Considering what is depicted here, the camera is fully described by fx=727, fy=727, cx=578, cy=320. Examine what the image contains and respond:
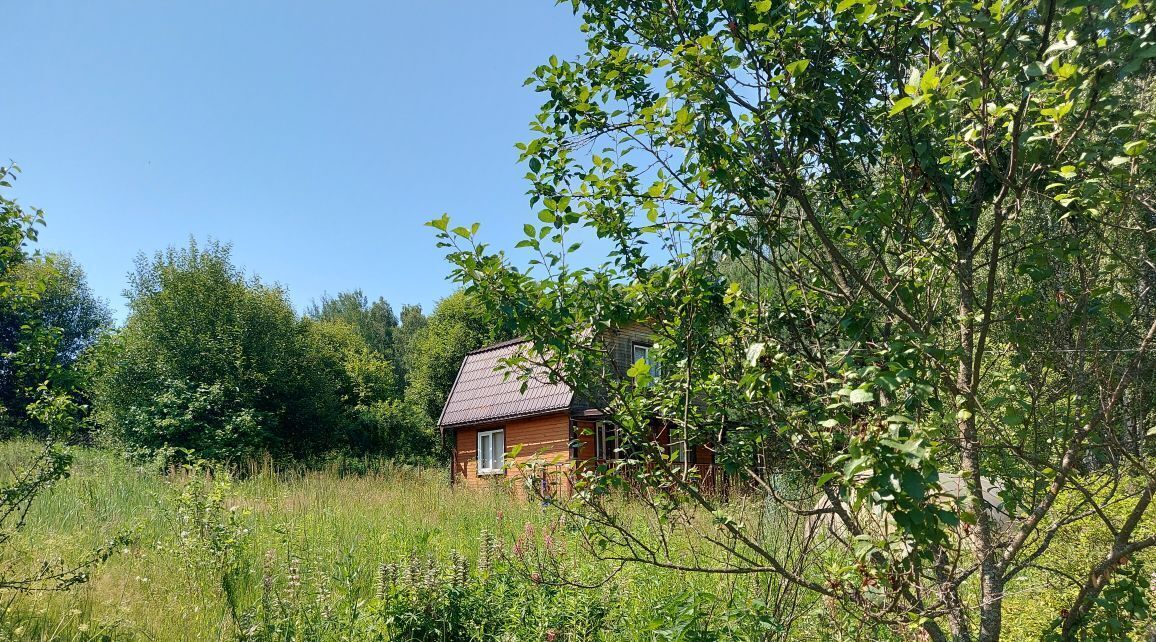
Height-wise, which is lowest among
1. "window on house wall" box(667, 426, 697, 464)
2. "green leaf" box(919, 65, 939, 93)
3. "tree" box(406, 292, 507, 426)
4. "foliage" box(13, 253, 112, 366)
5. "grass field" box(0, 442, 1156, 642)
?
"grass field" box(0, 442, 1156, 642)

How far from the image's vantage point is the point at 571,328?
302cm

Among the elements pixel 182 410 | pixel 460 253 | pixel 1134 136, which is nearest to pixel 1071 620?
pixel 1134 136

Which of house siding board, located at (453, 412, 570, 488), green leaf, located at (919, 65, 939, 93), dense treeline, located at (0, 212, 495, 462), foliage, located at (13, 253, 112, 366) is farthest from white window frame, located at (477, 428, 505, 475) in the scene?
foliage, located at (13, 253, 112, 366)

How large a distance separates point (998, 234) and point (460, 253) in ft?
5.68

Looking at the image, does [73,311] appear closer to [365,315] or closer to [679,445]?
[365,315]

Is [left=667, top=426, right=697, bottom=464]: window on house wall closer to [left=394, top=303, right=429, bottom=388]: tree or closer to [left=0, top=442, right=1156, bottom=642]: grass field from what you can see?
[left=0, top=442, right=1156, bottom=642]: grass field

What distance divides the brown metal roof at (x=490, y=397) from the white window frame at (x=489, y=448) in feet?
2.09

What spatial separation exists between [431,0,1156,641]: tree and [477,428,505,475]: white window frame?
630 inches

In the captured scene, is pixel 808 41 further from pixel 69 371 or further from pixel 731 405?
pixel 69 371

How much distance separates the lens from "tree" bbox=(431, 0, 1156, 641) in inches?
83.4

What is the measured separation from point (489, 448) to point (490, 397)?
140 cm

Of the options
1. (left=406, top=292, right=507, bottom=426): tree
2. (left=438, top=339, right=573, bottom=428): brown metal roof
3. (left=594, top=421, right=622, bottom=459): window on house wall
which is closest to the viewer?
(left=594, top=421, right=622, bottom=459): window on house wall

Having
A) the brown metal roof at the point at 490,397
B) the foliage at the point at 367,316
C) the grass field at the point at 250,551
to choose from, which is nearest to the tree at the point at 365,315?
the foliage at the point at 367,316

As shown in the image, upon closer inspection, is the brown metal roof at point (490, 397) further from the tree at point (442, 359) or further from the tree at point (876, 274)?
the tree at point (876, 274)
